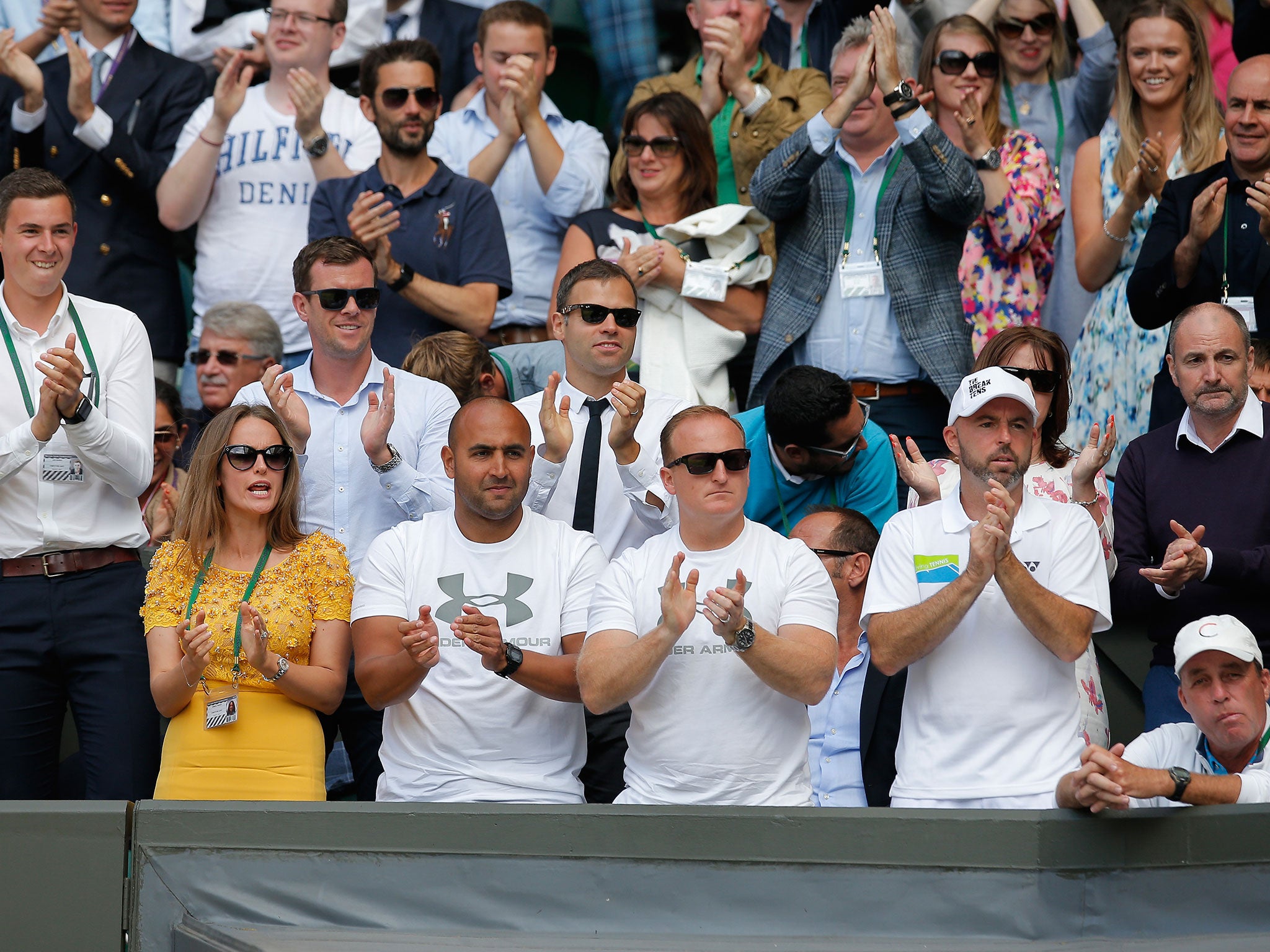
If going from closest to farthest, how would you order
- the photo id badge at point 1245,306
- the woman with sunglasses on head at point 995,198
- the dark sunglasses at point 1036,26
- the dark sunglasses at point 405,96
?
the photo id badge at point 1245,306, the woman with sunglasses on head at point 995,198, the dark sunglasses at point 405,96, the dark sunglasses at point 1036,26

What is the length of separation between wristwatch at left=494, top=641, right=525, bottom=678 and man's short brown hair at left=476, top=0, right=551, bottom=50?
4138 millimetres

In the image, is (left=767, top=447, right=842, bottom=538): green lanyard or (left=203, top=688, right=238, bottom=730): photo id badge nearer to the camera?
(left=203, top=688, right=238, bottom=730): photo id badge

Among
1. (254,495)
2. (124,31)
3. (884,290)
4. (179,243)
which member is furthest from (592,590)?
(124,31)

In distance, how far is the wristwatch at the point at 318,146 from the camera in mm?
7594

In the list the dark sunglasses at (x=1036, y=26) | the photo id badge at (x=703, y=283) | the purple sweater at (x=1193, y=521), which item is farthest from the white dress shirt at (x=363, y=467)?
the dark sunglasses at (x=1036, y=26)

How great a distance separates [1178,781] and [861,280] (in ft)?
10.1

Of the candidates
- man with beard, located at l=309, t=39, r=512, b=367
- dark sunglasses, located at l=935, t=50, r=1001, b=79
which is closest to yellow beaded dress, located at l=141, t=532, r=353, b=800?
man with beard, located at l=309, t=39, r=512, b=367

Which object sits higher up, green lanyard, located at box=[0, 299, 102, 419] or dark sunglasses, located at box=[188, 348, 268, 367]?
dark sunglasses, located at box=[188, 348, 268, 367]

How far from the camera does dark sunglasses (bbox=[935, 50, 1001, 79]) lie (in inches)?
285

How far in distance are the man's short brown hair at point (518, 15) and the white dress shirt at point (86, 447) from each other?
9.55 ft

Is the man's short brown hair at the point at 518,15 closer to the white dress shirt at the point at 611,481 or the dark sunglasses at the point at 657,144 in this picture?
the dark sunglasses at the point at 657,144

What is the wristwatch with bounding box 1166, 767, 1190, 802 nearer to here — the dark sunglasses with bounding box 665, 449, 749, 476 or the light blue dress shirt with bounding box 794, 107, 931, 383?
the dark sunglasses with bounding box 665, 449, 749, 476

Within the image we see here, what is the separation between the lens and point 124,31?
26.5ft

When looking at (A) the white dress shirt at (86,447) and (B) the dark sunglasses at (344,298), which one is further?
(B) the dark sunglasses at (344,298)
